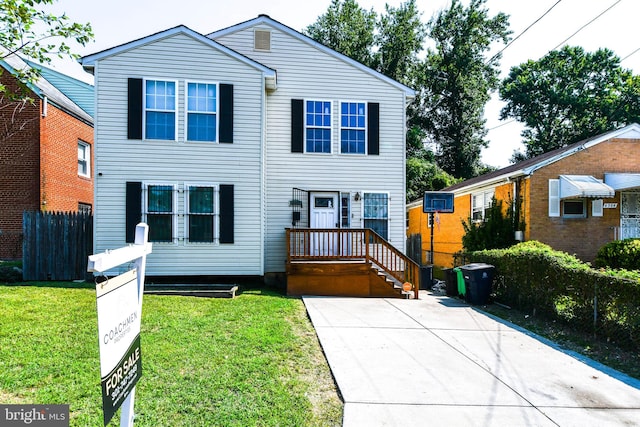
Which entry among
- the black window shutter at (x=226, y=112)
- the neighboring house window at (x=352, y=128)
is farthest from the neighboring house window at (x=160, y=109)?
the neighboring house window at (x=352, y=128)

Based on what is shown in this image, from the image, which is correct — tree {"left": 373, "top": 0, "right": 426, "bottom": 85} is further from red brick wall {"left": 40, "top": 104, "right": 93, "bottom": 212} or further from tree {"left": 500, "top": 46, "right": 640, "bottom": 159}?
red brick wall {"left": 40, "top": 104, "right": 93, "bottom": 212}

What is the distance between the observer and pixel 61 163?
15586 millimetres

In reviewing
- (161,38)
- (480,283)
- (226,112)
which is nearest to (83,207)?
(161,38)

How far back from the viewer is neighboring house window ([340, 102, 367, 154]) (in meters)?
12.5

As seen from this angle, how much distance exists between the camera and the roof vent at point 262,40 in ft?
40.8

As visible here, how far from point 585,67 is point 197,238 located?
37625 millimetres

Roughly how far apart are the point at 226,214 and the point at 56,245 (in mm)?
4761

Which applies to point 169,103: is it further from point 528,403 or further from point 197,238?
point 528,403

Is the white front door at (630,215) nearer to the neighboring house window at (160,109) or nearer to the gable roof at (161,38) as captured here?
the gable roof at (161,38)

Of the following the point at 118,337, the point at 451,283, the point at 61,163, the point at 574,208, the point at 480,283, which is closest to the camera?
the point at 118,337

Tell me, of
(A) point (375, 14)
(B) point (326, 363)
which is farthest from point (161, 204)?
(A) point (375, 14)

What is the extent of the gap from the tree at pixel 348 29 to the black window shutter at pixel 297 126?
66.6 feet

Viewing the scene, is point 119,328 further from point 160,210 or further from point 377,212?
point 377,212

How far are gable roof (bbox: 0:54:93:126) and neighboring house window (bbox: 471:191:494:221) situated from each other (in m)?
17.2
